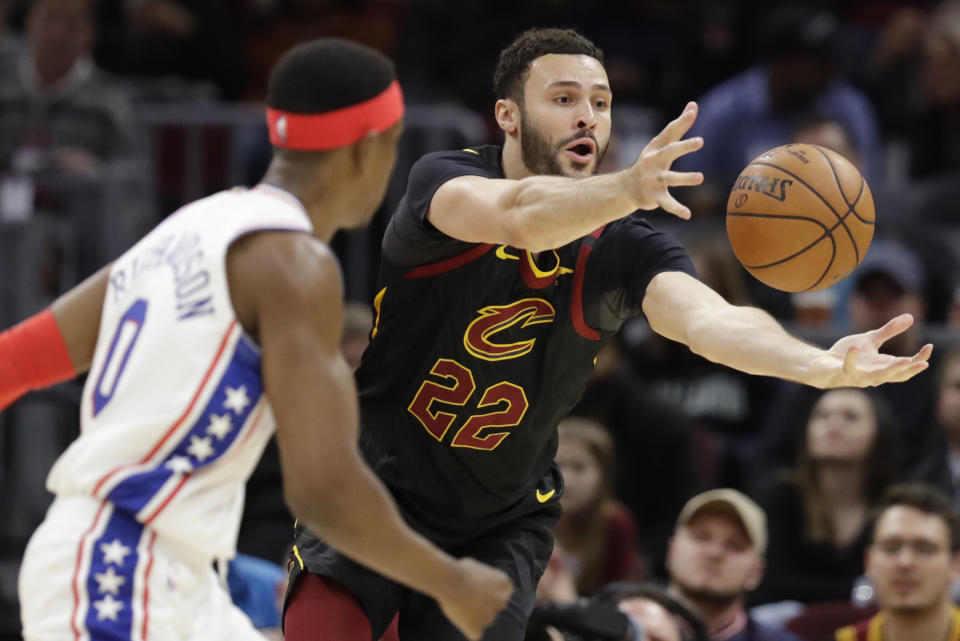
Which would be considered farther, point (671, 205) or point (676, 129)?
point (676, 129)

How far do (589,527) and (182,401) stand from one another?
445 centimetres

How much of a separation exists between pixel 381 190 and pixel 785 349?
114 centimetres

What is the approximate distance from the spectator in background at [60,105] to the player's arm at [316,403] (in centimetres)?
614

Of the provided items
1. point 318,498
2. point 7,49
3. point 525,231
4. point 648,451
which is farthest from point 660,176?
point 7,49

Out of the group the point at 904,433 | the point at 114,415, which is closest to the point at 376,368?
the point at 114,415

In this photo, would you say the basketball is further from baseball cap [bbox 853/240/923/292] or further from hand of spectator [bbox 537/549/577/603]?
baseball cap [bbox 853/240/923/292]

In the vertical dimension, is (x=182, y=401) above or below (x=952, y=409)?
above

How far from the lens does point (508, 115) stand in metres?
4.81

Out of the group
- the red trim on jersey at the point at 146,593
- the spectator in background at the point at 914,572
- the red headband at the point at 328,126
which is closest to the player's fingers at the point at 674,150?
the red headband at the point at 328,126

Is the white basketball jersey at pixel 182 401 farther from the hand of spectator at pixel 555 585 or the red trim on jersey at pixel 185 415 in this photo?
the hand of spectator at pixel 555 585

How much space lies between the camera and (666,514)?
8453mm

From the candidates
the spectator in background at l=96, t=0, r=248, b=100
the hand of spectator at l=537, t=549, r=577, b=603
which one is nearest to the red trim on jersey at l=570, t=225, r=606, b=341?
the hand of spectator at l=537, t=549, r=577, b=603

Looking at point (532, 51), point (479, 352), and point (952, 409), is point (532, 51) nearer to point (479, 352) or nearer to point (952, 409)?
point (479, 352)

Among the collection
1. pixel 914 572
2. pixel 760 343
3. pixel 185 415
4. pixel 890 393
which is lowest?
pixel 914 572
